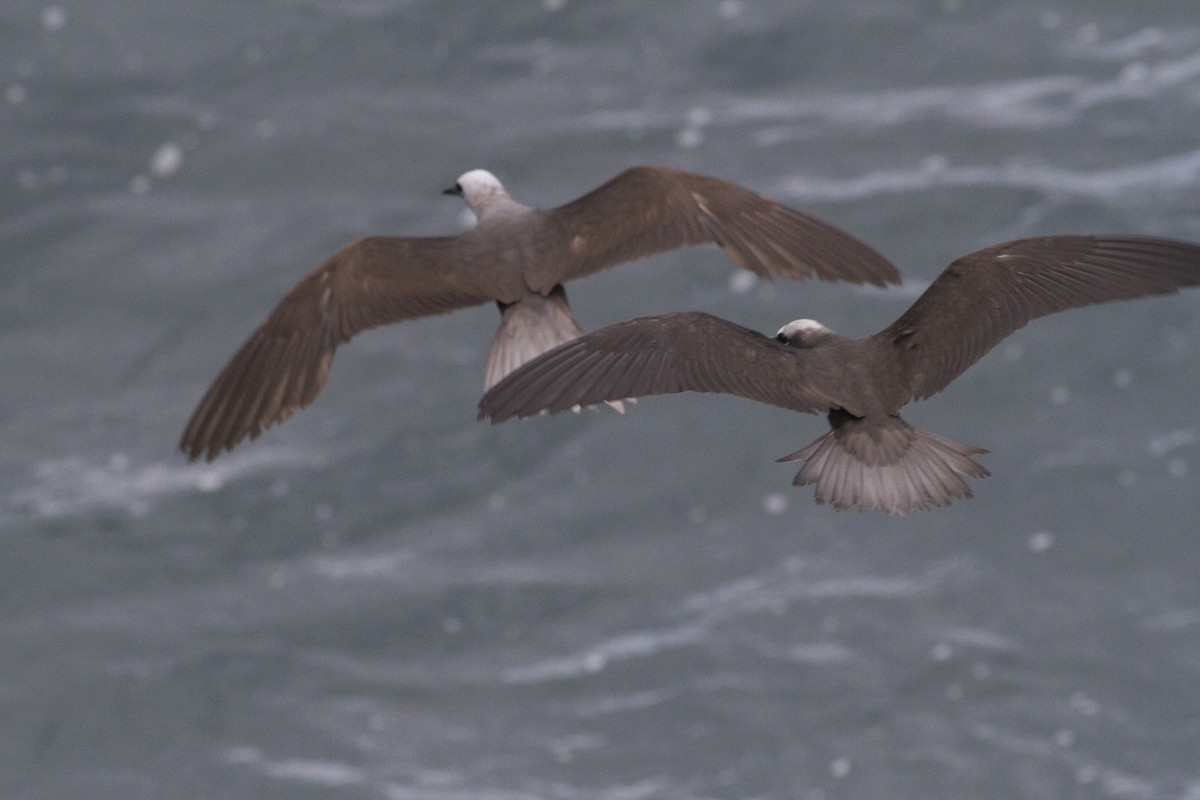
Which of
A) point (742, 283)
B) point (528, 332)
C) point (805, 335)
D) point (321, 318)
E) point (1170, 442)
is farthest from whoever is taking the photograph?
point (742, 283)

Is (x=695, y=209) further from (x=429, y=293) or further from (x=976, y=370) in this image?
(x=976, y=370)

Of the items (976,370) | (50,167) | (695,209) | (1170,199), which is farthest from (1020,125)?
(695,209)

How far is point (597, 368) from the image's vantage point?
17.3 feet

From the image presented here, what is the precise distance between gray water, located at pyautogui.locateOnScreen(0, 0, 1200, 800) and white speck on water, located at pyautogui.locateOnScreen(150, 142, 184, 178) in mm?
33

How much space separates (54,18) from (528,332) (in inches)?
A: 518

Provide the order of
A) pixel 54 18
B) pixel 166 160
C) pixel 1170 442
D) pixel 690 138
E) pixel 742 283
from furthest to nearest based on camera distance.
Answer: pixel 54 18, pixel 166 160, pixel 690 138, pixel 742 283, pixel 1170 442

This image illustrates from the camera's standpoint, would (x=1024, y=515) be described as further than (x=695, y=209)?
Yes

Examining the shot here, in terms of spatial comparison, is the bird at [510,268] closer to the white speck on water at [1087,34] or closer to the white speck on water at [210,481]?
the white speck on water at [210,481]

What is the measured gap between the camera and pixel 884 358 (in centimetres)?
543

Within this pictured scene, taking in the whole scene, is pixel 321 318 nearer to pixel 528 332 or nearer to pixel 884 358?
pixel 528 332

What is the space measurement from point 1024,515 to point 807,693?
7.57ft

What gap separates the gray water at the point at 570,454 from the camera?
14.8m

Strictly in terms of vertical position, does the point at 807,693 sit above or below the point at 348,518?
below

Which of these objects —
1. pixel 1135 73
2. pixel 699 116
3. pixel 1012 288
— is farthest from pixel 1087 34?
pixel 1012 288
